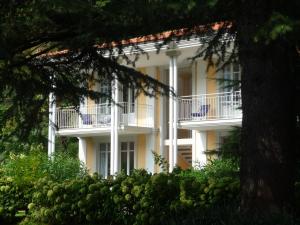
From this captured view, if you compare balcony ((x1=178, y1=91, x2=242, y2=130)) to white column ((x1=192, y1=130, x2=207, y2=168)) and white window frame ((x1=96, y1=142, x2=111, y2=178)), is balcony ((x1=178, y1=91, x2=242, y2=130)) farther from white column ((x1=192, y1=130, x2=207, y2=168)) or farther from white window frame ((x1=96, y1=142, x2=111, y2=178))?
white window frame ((x1=96, y1=142, x2=111, y2=178))

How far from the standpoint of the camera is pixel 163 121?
86.3 feet

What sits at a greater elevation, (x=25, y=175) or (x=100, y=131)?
(x=100, y=131)

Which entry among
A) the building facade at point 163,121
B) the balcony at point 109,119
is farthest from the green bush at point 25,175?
the balcony at point 109,119

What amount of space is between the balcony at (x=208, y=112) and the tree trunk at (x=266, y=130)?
49.5ft

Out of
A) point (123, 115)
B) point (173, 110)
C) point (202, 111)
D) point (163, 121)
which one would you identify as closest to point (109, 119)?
point (123, 115)

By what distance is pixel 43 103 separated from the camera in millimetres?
10359

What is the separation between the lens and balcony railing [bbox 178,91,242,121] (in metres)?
22.9

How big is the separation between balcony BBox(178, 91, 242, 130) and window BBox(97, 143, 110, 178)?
18.4 feet

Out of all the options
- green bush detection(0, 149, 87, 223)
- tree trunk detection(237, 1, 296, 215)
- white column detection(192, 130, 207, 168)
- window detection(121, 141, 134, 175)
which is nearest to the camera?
tree trunk detection(237, 1, 296, 215)

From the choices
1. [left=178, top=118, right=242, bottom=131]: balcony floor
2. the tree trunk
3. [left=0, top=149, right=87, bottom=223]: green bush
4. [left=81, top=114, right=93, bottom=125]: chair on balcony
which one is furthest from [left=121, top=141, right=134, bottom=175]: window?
the tree trunk

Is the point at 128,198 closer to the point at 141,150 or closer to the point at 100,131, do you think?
the point at 100,131

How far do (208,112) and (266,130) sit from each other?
16498 mm

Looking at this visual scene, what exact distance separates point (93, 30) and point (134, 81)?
209cm

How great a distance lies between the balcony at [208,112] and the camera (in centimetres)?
2273
